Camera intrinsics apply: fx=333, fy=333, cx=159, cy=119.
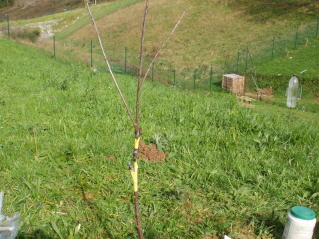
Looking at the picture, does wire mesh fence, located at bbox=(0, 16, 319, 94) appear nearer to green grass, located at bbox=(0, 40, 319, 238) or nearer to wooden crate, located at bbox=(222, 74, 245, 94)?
wooden crate, located at bbox=(222, 74, 245, 94)

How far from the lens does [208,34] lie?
28828 millimetres

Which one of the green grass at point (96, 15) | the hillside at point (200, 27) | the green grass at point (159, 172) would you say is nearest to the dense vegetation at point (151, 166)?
the green grass at point (159, 172)

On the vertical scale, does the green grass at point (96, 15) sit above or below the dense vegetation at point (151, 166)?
above

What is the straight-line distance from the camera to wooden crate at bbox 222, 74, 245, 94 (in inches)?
645

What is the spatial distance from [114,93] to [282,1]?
28503 millimetres

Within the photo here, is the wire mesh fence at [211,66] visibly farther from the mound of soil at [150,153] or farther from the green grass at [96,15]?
the green grass at [96,15]

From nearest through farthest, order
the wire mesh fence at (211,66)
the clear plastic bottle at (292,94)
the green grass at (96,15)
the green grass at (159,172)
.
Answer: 1. the green grass at (159,172)
2. the clear plastic bottle at (292,94)
3. the wire mesh fence at (211,66)
4. the green grass at (96,15)

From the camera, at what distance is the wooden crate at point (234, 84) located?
1639 cm

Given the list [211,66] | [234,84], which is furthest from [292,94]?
[211,66]

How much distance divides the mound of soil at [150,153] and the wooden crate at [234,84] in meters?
12.6

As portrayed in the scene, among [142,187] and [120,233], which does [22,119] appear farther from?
[120,233]

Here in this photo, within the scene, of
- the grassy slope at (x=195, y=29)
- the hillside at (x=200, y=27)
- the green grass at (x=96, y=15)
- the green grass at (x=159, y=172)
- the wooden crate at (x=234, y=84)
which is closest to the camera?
the green grass at (x=159, y=172)

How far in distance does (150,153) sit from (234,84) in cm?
1293

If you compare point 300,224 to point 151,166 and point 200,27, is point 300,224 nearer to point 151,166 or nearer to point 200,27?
point 151,166
